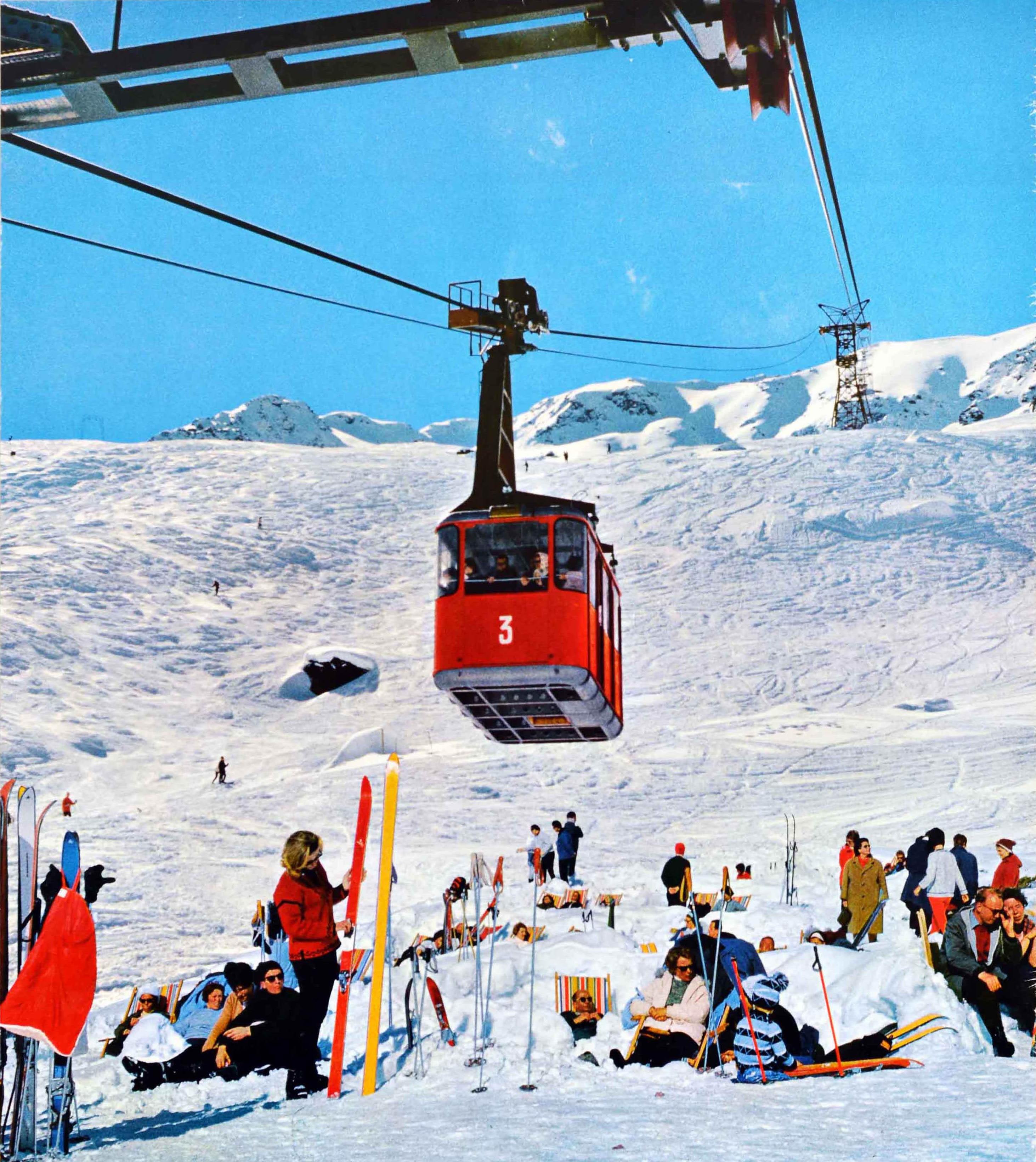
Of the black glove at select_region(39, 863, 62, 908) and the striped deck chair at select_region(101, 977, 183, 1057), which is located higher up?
the black glove at select_region(39, 863, 62, 908)

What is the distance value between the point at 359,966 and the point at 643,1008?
363cm

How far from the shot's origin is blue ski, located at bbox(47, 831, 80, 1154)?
574 cm

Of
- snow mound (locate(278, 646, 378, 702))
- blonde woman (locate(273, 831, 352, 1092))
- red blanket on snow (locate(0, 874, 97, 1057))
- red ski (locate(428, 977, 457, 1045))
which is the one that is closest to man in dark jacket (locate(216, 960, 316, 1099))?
blonde woman (locate(273, 831, 352, 1092))

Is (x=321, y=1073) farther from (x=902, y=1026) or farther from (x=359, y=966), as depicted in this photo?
(x=902, y=1026)

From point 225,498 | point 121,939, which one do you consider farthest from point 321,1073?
point 225,498

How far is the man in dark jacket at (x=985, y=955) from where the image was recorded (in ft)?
24.0

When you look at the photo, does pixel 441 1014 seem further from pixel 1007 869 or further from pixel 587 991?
pixel 1007 869

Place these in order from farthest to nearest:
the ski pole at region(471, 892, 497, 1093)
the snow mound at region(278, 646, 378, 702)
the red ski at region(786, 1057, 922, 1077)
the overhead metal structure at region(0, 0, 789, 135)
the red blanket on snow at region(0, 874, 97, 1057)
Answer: the snow mound at region(278, 646, 378, 702) → the ski pole at region(471, 892, 497, 1093) → the red ski at region(786, 1057, 922, 1077) → the red blanket on snow at region(0, 874, 97, 1057) → the overhead metal structure at region(0, 0, 789, 135)

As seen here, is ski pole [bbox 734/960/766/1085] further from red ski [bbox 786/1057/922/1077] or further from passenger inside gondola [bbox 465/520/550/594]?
passenger inside gondola [bbox 465/520/550/594]

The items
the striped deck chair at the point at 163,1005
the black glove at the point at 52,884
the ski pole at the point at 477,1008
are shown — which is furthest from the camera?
the striped deck chair at the point at 163,1005

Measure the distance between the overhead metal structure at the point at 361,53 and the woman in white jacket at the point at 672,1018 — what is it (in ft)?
17.7

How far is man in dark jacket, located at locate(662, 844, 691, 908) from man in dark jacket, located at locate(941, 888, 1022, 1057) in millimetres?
6343

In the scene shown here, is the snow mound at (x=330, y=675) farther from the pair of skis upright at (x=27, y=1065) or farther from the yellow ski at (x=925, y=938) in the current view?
the pair of skis upright at (x=27, y=1065)

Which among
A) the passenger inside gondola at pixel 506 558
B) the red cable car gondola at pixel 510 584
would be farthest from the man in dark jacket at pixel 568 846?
→ the passenger inside gondola at pixel 506 558
